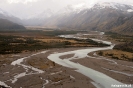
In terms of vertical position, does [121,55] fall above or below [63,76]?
above

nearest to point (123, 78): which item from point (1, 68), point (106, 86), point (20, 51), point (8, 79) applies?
point (106, 86)

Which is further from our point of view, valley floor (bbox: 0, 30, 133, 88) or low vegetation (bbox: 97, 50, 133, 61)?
low vegetation (bbox: 97, 50, 133, 61)

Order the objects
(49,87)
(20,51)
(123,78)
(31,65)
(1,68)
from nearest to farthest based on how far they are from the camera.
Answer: (49,87)
(123,78)
(1,68)
(31,65)
(20,51)

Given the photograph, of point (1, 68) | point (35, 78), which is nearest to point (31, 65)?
point (1, 68)

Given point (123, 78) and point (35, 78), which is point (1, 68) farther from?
point (123, 78)

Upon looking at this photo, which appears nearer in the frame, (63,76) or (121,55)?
(63,76)

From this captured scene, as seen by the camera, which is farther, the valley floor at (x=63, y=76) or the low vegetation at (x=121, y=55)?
the low vegetation at (x=121, y=55)

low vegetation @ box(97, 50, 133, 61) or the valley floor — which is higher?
low vegetation @ box(97, 50, 133, 61)

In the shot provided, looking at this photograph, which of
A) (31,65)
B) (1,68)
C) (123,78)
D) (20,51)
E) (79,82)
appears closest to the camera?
(79,82)

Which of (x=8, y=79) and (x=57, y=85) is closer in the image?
(x=57, y=85)

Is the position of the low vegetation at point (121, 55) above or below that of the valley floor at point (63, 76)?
above
